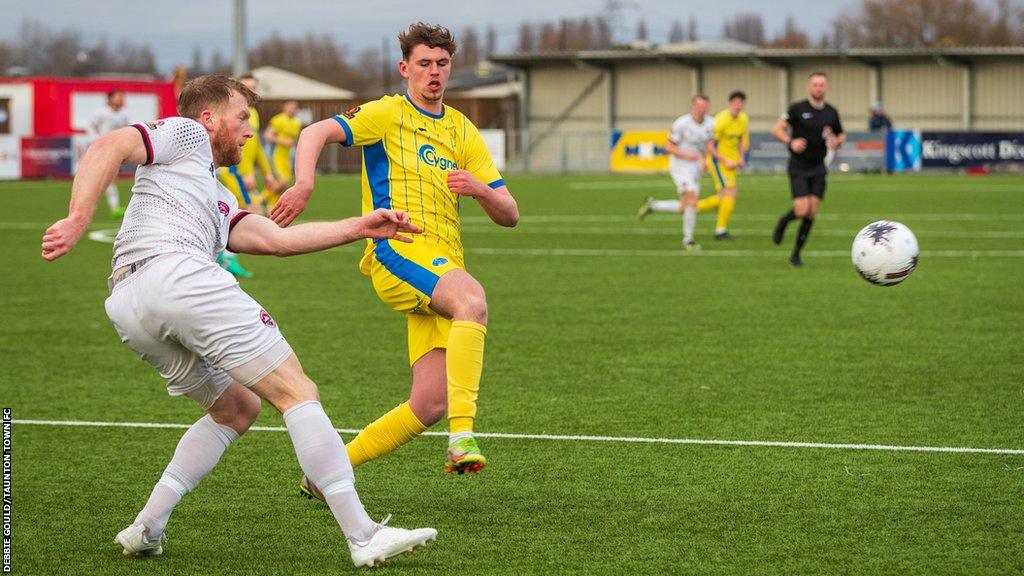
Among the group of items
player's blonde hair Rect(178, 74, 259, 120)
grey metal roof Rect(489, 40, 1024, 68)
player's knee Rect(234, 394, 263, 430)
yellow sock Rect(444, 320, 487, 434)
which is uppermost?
grey metal roof Rect(489, 40, 1024, 68)

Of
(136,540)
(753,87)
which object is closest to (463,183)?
(136,540)

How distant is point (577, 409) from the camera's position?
848 centimetres

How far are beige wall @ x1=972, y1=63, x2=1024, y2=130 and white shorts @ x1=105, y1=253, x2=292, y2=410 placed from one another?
176ft

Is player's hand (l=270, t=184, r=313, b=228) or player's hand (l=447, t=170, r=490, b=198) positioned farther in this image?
player's hand (l=447, t=170, r=490, b=198)

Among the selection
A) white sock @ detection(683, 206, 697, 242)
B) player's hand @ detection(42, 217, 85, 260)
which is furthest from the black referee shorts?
player's hand @ detection(42, 217, 85, 260)

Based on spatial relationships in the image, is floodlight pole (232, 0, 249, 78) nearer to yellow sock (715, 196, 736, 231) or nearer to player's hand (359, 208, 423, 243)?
yellow sock (715, 196, 736, 231)

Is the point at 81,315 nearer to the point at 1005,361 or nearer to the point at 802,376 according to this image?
the point at 802,376

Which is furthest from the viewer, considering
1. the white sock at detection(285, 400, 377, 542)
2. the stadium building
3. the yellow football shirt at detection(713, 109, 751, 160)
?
the stadium building

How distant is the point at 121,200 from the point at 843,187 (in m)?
18.1

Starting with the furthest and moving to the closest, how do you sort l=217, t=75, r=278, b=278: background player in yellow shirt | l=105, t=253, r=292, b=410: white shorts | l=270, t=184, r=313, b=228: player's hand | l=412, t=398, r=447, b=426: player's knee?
l=217, t=75, r=278, b=278: background player in yellow shirt → l=412, t=398, r=447, b=426: player's knee → l=270, t=184, r=313, b=228: player's hand → l=105, t=253, r=292, b=410: white shorts

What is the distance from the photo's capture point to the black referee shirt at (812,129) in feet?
57.2

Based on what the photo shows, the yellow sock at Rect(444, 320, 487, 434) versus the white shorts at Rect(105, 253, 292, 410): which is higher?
the white shorts at Rect(105, 253, 292, 410)

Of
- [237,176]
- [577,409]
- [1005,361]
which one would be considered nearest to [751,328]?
[1005,361]

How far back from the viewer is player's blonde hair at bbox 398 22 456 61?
643 centimetres
